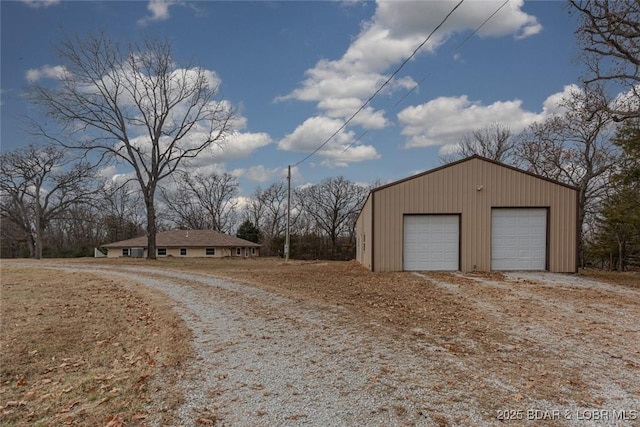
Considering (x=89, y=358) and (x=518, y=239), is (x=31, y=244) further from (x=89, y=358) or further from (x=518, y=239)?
(x=518, y=239)

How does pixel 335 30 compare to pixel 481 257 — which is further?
pixel 481 257

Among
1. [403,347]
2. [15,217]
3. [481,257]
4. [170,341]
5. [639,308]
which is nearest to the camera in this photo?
[403,347]

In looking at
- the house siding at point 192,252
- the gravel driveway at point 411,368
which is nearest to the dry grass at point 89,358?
the gravel driveway at point 411,368

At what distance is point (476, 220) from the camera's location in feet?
45.9

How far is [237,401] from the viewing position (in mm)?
3648

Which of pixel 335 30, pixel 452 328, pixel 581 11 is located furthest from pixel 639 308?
pixel 335 30

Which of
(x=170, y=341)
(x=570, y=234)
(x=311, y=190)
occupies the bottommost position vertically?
(x=170, y=341)

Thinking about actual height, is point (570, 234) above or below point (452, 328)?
above

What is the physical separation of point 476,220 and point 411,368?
35.1 ft

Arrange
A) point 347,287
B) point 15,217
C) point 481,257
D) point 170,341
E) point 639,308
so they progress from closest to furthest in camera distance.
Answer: point 170,341
point 639,308
point 347,287
point 481,257
point 15,217

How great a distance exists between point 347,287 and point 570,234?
28.7ft

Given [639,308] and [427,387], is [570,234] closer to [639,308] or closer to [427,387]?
[639,308]

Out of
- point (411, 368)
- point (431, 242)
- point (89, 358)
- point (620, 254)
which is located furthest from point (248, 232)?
point (411, 368)

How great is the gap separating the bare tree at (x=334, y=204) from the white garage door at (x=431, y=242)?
2945 cm
